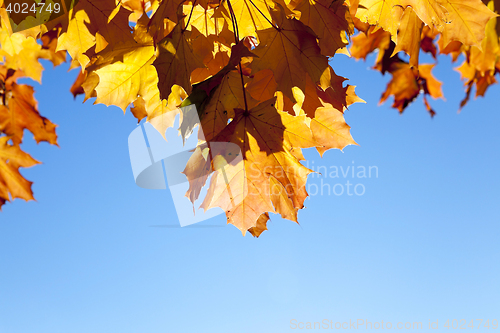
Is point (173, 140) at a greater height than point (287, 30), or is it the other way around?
A: point (287, 30)

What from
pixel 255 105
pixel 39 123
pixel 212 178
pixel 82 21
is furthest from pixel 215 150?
pixel 39 123

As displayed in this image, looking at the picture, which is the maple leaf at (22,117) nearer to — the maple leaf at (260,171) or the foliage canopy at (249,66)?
the foliage canopy at (249,66)

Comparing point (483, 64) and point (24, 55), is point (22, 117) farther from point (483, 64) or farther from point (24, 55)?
point (483, 64)

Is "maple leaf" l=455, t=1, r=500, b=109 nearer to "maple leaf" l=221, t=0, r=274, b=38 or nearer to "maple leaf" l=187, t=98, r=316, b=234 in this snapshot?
Result: "maple leaf" l=221, t=0, r=274, b=38

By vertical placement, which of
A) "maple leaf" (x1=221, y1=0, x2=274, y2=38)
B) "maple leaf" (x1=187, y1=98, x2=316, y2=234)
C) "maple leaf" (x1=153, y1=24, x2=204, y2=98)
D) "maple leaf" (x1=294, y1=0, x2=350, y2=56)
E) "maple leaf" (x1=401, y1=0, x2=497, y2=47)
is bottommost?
"maple leaf" (x1=187, y1=98, x2=316, y2=234)

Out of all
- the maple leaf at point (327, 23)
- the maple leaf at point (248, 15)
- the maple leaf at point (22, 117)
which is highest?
the maple leaf at point (22, 117)

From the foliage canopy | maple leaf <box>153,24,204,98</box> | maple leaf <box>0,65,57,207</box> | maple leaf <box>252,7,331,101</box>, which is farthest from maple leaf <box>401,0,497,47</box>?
maple leaf <box>0,65,57,207</box>

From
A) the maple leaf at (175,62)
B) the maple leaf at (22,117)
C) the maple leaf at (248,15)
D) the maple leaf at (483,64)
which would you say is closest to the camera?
the maple leaf at (175,62)

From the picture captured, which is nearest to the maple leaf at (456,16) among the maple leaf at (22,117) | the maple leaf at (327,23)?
the maple leaf at (327,23)

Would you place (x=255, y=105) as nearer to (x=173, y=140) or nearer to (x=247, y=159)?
(x=247, y=159)

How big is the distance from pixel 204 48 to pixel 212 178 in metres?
0.56

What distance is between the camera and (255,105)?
1381mm

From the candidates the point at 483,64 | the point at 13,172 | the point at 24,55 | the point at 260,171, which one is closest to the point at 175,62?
the point at 260,171

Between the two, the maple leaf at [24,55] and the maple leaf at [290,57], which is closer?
the maple leaf at [290,57]
